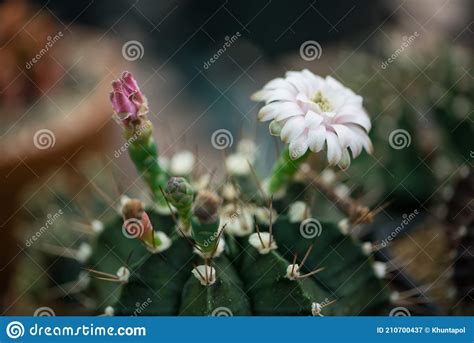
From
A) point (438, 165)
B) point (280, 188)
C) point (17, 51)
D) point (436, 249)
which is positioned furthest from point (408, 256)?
point (17, 51)

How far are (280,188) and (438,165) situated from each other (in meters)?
0.36

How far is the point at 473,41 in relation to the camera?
3.51 feet

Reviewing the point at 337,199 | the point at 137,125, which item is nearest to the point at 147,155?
the point at 137,125
